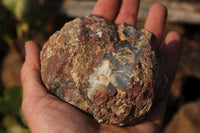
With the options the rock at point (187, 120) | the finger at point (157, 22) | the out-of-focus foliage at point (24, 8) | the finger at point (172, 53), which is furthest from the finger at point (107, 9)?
the rock at point (187, 120)

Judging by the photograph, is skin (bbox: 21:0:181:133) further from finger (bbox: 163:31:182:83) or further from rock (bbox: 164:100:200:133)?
rock (bbox: 164:100:200:133)

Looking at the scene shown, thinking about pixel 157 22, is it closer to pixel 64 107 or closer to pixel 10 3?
pixel 64 107

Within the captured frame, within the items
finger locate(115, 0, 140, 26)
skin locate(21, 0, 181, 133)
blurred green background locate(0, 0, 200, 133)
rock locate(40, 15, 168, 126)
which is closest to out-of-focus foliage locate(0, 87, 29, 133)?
blurred green background locate(0, 0, 200, 133)

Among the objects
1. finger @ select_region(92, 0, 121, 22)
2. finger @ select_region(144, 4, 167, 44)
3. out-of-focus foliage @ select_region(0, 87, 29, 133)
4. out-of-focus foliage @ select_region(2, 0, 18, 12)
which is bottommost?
out-of-focus foliage @ select_region(0, 87, 29, 133)

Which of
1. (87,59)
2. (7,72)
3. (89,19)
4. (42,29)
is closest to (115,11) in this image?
(89,19)

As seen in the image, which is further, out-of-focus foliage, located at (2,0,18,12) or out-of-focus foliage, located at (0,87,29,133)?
out-of-focus foliage, located at (2,0,18,12)

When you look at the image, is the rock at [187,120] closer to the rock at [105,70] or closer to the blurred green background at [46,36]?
the blurred green background at [46,36]

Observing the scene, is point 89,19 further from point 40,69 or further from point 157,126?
point 157,126
